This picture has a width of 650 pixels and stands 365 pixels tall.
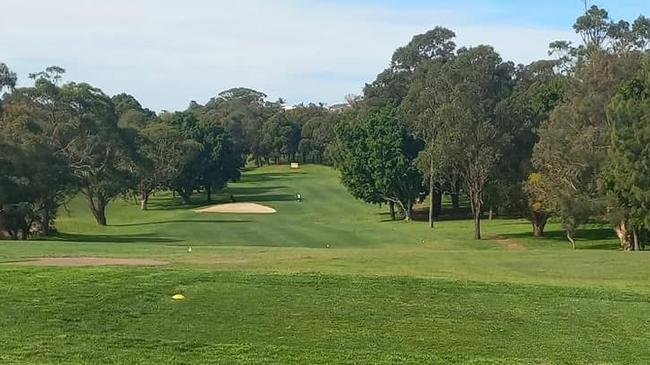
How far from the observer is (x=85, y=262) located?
22844mm

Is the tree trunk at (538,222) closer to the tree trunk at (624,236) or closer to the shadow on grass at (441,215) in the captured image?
the tree trunk at (624,236)

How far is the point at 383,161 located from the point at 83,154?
2445 centimetres

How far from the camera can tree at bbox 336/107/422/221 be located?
68.8m

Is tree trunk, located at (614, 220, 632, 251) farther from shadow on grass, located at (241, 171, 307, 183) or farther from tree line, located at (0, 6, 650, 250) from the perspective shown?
shadow on grass, located at (241, 171, 307, 183)

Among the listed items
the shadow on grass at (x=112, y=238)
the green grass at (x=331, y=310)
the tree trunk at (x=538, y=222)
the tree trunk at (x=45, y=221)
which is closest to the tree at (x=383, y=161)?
the tree trunk at (x=538, y=222)

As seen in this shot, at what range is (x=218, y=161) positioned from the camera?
96.4 meters

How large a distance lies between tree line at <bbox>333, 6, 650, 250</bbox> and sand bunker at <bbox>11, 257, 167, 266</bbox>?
28.1 m

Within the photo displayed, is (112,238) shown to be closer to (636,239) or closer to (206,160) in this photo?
(636,239)

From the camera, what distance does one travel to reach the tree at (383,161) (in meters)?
68.8

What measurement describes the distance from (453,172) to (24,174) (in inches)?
1129

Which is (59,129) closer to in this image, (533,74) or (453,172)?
(453,172)

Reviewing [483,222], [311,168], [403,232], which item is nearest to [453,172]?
[403,232]

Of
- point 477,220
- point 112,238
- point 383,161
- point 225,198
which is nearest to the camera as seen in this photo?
point 112,238

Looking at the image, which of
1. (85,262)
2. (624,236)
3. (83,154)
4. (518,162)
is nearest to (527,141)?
(518,162)
